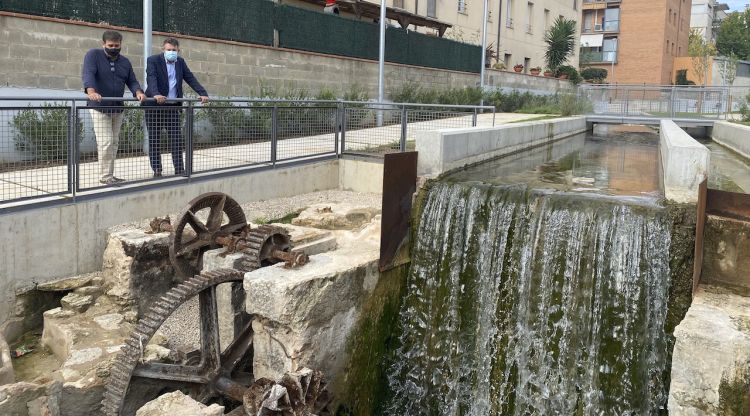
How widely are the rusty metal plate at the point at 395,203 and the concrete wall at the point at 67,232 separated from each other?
229 cm

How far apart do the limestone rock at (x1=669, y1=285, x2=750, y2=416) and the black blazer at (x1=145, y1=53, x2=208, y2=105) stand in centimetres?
639

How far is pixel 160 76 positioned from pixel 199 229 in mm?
2536

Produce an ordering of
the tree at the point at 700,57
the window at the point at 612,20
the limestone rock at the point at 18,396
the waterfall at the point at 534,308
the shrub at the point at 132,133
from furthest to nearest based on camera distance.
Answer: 1. the window at the point at 612,20
2. the tree at the point at 700,57
3. the shrub at the point at 132,133
4. the waterfall at the point at 534,308
5. the limestone rock at the point at 18,396

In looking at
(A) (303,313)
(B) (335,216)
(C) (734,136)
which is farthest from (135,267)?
(C) (734,136)

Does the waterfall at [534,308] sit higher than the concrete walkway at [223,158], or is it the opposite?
the concrete walkway at [223,158]

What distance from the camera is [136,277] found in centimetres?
704

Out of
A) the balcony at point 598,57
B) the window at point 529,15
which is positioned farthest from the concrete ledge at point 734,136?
the balcony at point 598,57

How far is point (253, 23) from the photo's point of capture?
16266 mm

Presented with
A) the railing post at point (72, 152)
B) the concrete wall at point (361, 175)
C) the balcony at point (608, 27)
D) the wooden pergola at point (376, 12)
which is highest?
the balcony at point (608, 27)

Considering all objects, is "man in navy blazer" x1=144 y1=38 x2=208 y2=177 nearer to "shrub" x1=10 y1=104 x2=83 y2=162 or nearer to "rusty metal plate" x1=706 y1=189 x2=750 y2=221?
"shrub" x1=10 y1=104 x2=83 y2=162

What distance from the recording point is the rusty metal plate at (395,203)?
7.61 metres

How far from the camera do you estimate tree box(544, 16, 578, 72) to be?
118 ft

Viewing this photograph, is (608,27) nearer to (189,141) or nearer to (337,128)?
(337,128)

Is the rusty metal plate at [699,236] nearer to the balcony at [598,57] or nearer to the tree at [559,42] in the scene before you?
the tree at [559,42]
